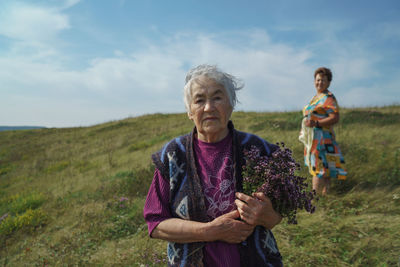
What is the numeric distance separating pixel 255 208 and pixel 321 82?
12.9ft

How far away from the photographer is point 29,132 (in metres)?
24.1

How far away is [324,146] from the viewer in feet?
15.6

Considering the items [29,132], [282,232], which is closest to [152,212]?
[282,232]

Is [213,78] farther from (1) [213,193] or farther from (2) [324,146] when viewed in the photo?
(2) [324,146]

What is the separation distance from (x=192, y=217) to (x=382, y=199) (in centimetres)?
378

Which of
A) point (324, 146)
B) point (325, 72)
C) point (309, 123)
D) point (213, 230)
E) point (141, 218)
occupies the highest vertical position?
point (325, 72)

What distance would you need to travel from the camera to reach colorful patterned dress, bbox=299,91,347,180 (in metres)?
4.64

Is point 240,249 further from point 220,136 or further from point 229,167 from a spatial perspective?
point 220,136

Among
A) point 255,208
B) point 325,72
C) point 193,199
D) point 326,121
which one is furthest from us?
point 325,72

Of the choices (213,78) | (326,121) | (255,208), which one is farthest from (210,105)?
(326,121)

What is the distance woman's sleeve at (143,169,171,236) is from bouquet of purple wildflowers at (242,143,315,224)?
53 cm

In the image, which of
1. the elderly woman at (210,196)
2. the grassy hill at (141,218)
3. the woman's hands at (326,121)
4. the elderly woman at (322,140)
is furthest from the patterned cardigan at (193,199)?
the elderly woman at (322,140)

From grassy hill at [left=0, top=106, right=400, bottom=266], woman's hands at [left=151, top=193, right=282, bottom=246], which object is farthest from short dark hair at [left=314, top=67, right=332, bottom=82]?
woman's hands at [left=151, top=193, right=282, bottom=246]

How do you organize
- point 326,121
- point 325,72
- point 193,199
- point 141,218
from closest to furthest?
point 193,199 → point 326,121 → point 325,72 → point 141,218
